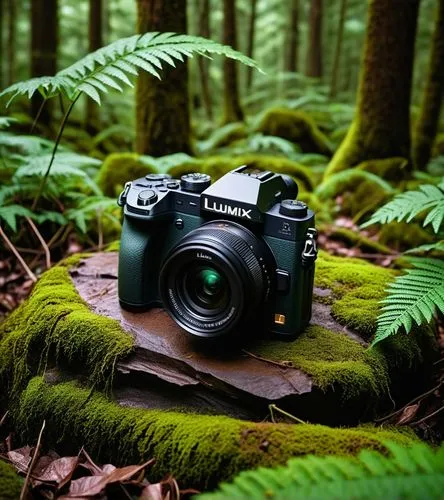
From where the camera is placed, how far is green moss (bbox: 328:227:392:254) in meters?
4.52

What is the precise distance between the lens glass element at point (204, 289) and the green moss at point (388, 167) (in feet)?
11.5

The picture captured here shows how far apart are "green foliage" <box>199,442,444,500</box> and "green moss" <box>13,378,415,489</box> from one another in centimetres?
56

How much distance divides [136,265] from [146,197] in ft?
1.16

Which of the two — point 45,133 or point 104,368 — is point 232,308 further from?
point 45,133

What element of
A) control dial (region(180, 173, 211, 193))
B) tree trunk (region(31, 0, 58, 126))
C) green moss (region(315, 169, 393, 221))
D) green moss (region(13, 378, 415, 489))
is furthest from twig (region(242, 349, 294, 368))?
tree trunk (region(31, 0, 58, 126))

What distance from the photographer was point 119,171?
519 centimetres

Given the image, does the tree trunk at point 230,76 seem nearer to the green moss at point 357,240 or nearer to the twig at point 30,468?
the green moss at point 357,240

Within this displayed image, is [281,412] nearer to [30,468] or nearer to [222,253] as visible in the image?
[222,253]

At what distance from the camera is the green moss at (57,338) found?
2.68 metres

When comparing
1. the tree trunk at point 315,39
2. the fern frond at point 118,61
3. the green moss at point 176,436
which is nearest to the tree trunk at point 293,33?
the tree trunk at point 315,39

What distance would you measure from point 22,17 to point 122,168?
1313 cm

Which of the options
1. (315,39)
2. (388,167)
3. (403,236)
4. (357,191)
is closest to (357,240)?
(403,236)

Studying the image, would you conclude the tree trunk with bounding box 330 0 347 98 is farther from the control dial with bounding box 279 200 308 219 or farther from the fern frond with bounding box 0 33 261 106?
the control dial with bounding box 279 200 308 219

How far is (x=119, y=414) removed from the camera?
2.56m
